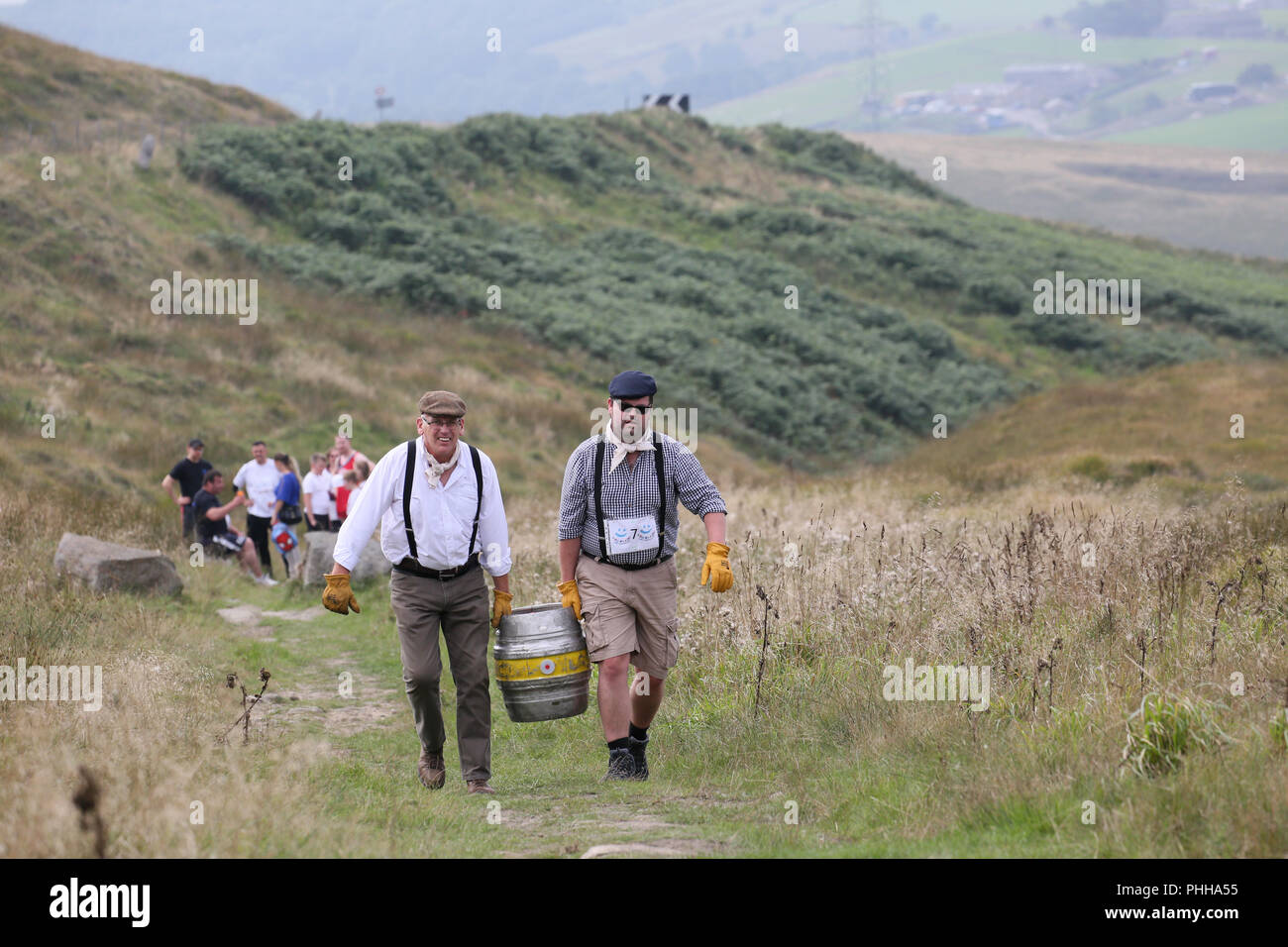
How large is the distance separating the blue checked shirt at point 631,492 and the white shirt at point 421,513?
17.0 inches

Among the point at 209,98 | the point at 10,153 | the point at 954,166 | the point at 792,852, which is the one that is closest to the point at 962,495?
the point at 792,852

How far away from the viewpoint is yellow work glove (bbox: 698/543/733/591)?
654 cm

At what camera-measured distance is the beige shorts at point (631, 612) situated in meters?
6.67

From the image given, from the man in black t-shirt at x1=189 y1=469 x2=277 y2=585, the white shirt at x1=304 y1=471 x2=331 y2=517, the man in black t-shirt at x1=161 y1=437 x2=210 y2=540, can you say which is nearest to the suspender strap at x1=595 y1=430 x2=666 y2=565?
the white shirt at x1=304 y1=471 x2=331 y2=517

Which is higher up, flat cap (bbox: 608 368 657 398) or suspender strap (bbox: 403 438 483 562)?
flat cap (bbox: 608 368 657 398)

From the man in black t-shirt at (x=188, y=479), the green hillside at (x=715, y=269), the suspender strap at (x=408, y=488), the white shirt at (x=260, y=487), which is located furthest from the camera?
the green hillside at (x=715, y=269)

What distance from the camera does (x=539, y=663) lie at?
6719 mm

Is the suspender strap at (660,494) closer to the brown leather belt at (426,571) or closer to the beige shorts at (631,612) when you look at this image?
the beige shorts at (631,612)

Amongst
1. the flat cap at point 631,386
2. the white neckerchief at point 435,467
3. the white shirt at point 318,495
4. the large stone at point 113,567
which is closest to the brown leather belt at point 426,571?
the white neckerchief at point 435,467

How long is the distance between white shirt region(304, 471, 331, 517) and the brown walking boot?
8754mm

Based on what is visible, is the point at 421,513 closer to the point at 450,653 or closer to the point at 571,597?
the point at 450,653

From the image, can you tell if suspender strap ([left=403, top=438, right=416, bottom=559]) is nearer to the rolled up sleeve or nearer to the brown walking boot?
the brown walking boot

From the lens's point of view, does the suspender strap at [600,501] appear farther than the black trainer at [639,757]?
No
